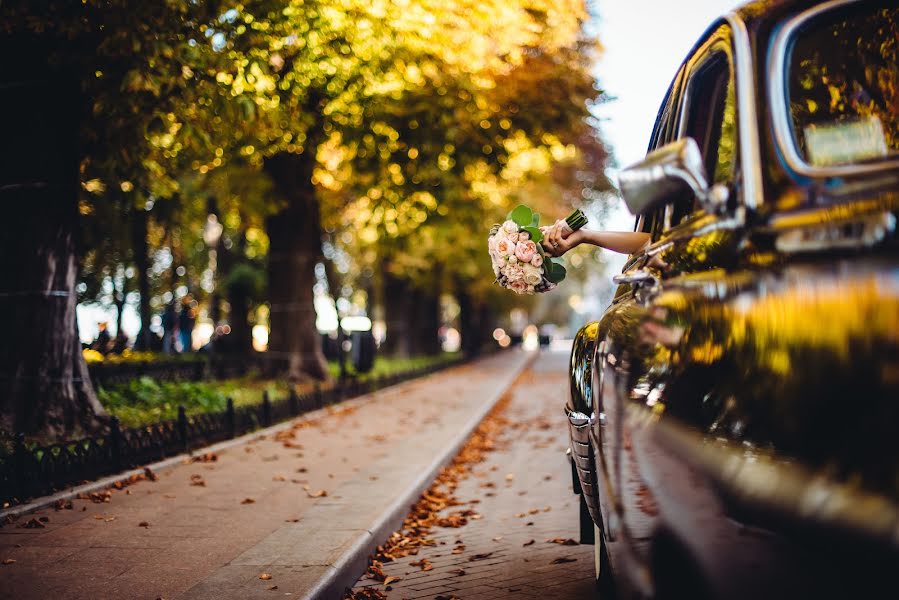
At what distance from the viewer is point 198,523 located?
6266mm

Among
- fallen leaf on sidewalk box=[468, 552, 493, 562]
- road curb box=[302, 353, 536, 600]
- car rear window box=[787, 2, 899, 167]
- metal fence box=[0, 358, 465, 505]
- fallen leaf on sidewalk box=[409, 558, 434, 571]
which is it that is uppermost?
car rear window box=[787, 2, 899, 167]

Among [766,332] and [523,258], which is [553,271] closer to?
[523,258]

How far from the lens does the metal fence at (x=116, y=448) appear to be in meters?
6.66

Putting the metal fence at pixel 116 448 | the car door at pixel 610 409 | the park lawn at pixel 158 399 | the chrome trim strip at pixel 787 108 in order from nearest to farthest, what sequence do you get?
the chrome trim strip at pixel 787 108 → the car door at pixel 610 409 → the metal fence at pixel 116 448 → the park lawn at pixel 158 399

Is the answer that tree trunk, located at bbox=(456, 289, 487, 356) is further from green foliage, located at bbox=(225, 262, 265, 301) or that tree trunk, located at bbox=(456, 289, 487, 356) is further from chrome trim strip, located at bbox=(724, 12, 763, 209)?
chrome trim strip, located at bbox=(724, 12, 763, 209)

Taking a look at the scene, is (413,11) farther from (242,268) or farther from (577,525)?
(242,268)

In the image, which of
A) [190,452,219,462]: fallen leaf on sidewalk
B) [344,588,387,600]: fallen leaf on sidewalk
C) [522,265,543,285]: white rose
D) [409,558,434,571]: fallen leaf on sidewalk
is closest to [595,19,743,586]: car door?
[522,265,543,285]: white rose

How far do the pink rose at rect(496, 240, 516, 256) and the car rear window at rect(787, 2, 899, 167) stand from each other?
5.83 ft

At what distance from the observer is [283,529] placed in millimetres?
6082

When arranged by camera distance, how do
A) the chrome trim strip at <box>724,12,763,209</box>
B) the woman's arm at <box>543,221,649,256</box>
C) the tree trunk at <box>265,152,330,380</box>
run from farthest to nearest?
the tree trunk at <box>265,152,330,380</box> < the woman's arm at <box>543,221,649,256</box> < the chrome trim strip at <box>724,12,763,209</box>

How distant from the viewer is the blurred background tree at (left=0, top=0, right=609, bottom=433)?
8.69 meters

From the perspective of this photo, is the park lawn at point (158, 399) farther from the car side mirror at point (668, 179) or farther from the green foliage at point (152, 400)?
the car side mirror at point (668, 179)

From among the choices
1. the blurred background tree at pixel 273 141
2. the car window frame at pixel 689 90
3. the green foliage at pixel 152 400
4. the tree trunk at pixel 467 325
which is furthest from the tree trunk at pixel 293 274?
the tree trunk at pixel 467 325

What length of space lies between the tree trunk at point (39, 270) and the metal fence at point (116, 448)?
711 millimetres
